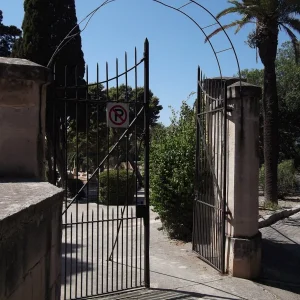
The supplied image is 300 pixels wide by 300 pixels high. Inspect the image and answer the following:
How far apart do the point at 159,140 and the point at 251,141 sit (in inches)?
150

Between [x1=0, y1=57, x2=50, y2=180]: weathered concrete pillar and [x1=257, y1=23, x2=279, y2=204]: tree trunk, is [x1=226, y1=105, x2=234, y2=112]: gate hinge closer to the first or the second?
[x1=0, y1=57, x2=50, y2=180]: weathered concrete pillar

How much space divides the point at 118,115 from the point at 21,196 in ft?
9.48

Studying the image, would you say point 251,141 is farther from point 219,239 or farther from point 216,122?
point 219,239

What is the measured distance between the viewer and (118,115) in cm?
559

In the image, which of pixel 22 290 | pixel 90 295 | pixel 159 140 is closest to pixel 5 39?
pixel 159 140

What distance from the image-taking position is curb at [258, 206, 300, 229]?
33.9ft

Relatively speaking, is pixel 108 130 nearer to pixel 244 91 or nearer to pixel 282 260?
pixel 244 91

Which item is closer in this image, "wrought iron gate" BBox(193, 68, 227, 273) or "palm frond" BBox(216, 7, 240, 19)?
"wrought iron gate" BBox(193, 68, 227, 273)

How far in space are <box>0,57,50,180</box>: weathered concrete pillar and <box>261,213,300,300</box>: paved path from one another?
4007 mm

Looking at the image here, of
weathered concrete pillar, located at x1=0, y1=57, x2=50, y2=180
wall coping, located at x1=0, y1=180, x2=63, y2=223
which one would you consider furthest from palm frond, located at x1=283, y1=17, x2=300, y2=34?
wall coping, located at x1=0, y1=180, x2=63, y2=223

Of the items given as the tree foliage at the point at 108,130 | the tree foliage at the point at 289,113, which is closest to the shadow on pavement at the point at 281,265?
the tree foliage at the point at 108,130

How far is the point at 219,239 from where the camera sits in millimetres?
6688

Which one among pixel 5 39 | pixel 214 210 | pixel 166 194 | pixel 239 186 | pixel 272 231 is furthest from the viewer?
pixel 5 39

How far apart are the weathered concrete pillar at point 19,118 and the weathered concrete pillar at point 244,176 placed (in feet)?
10.9
